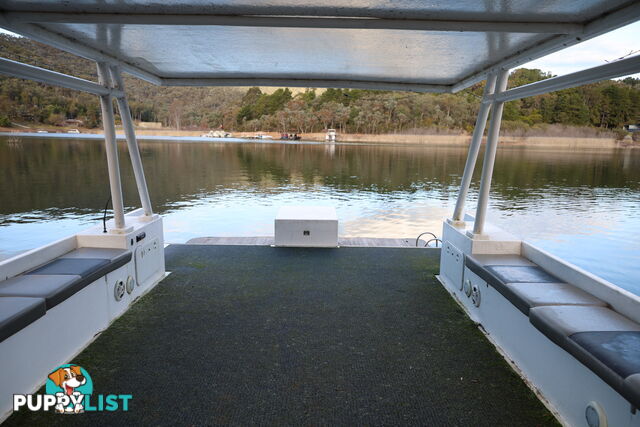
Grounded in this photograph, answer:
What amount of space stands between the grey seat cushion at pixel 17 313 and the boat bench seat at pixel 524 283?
2.76 meters

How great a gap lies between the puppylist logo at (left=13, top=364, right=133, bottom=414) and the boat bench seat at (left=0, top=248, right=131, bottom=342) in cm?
41

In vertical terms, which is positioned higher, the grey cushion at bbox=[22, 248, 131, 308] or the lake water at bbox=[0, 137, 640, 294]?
the grey cushion at bbox=[22, 248, 131, 308]

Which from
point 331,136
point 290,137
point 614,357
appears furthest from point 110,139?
point 290,137

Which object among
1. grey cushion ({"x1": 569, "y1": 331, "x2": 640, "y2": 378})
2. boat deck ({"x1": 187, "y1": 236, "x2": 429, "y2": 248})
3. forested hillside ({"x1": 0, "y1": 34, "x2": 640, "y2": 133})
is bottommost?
boat deck ({"x1": 187, "y1": 236, "x2": 429, "y2": 248})

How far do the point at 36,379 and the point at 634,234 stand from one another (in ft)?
54.8

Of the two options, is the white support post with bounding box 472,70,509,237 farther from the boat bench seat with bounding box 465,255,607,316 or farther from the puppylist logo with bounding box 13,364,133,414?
the puppylist logo with bounding box 13,364,133,414

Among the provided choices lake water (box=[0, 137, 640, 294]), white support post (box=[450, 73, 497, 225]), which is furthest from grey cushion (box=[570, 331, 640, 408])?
lake water (box=[0, 137, 640, 294])

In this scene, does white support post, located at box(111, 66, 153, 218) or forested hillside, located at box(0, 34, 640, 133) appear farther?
forested hillside, located at box(0, 34, 640, 133)

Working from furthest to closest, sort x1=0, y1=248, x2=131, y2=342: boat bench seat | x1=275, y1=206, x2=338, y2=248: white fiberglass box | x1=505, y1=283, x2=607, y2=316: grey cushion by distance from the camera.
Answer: x1=275, y1=206, x2=338, y2=248: white fiberglass box
x1=505, y1=283, x2=607, y2=316: grey cushion
x1=0, y1=248, x2=131, y2=342: boat bench seat

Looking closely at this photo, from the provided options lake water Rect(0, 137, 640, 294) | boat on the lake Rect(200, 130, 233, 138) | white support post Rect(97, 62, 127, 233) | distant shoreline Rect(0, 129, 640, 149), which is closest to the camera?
white support post Rect(97, 62, 127, 233)

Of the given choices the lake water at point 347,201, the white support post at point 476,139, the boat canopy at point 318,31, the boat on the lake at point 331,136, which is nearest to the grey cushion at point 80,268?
the boat canopy at point 318,31

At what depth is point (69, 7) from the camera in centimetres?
237

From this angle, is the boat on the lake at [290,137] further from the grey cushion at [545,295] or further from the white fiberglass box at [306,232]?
the grey cushion at [545,295]

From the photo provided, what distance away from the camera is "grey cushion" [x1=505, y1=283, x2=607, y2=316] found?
7.98 ft
